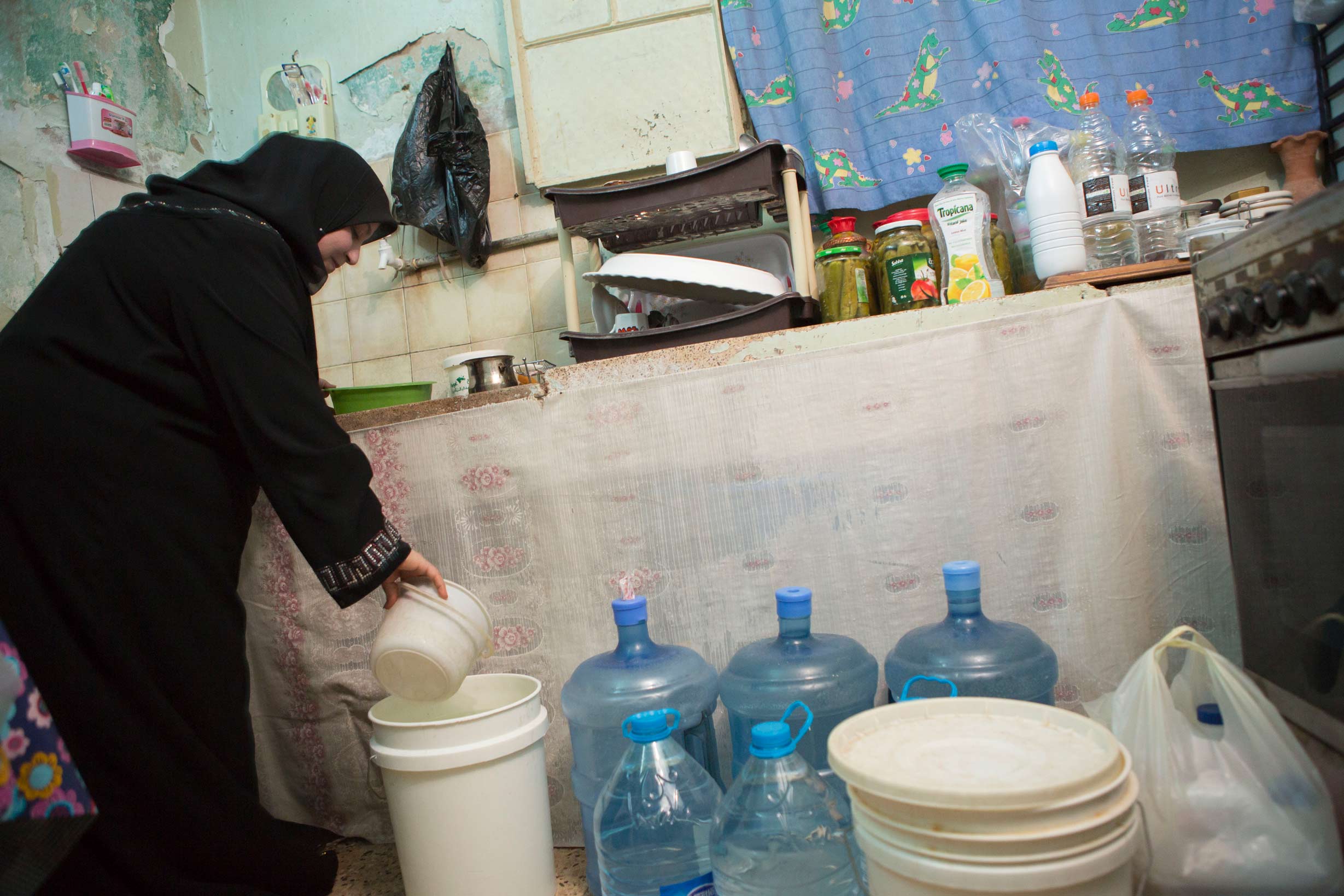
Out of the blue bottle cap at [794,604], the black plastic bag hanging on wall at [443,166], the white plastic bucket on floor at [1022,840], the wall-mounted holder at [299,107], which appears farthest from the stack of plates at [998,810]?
the wall-mounted holder at [299,107]

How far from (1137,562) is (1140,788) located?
20.1 inches

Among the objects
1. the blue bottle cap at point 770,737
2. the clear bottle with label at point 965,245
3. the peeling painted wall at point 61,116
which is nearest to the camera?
the blue bottle cap at point 770,737

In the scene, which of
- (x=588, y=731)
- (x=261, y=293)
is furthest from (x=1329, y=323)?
(x=261, y=293)

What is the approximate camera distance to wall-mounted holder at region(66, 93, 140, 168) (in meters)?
2.23

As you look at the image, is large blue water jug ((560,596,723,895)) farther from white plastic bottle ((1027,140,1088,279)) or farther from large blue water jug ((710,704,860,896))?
white plastic bottle ((1027,140,1088,279))

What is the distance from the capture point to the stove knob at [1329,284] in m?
0.77

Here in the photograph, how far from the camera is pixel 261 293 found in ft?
4.28

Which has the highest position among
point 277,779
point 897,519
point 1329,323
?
point 1329,323

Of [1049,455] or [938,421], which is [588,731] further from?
[1049,455]

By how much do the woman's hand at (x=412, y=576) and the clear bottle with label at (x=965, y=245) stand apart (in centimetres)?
102

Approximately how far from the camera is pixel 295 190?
1.45m

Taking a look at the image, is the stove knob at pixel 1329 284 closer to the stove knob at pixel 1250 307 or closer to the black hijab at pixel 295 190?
the stove knob at pixel 1250 307

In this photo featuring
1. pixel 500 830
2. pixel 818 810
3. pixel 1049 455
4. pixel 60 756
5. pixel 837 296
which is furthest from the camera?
pixel 837 296

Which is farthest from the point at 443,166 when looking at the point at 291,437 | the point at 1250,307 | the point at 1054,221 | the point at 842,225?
the point at 1250,307
